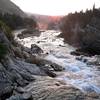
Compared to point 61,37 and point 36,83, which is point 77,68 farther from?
point 61,37

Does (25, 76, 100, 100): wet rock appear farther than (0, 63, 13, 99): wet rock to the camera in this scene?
Yes

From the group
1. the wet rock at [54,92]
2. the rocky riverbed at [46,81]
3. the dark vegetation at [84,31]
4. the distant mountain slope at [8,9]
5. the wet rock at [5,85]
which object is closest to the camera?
the wet rock at [5,85]

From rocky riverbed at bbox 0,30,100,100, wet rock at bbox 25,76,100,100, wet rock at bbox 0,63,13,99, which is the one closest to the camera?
wet rock at bbox 0,63,13,99

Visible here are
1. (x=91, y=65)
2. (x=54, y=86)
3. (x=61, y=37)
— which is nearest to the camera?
(x=54, y=86)

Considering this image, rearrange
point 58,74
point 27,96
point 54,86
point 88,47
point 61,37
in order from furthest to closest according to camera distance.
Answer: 1. point 61,37
2. point 88,47
3. point 58,74
4. point 54,86
5. point 27,96

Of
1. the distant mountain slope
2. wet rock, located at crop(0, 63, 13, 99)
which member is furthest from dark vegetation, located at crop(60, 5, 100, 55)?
the distant mountain slope

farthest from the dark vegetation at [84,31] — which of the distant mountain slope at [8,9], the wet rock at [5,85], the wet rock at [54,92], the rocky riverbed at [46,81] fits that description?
the distant mountain slope at [8,9]

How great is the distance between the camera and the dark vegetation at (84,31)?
2124 inches

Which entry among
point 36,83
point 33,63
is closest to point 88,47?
point 33,63

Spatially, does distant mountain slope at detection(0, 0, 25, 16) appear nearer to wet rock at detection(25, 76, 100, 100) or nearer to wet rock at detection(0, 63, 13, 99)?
wet rock at detection(25, 76, 100, 100)

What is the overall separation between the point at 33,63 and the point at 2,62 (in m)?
7.70

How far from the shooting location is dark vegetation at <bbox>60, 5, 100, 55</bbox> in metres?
53.9

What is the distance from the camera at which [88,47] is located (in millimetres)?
53812

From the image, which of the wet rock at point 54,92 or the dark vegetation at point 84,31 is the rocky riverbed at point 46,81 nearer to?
the wet rock at point 54,92
